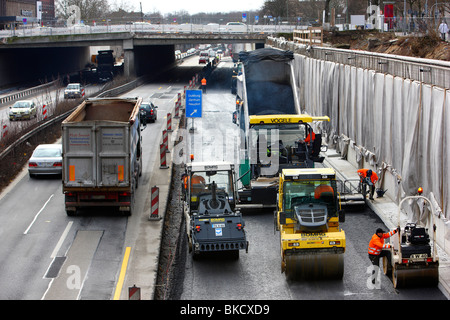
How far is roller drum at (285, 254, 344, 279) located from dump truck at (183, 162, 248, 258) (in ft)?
4.95

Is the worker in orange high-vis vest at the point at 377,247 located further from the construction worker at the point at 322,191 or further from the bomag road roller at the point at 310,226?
the construction worker at the point at 322,191

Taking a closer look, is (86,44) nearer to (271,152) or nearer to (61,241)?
(271,152)

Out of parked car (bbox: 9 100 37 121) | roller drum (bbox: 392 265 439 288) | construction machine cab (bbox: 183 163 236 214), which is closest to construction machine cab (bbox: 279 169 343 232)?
roller drum (bbox: 392 265 439 288)

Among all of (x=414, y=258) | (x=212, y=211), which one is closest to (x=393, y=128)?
(x=212, y=211)

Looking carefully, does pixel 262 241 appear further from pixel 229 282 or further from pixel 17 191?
pixel 17 191

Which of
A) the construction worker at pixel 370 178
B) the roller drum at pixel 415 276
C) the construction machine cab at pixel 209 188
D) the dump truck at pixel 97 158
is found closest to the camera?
the roller drum at pixel 415 276

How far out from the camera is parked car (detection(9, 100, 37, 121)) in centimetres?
4431

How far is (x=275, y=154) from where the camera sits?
70.7ft

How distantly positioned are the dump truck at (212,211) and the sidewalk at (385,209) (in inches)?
184

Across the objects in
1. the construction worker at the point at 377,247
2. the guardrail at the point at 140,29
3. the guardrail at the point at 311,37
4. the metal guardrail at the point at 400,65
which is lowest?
Result: the construction worker at the point at 377,247

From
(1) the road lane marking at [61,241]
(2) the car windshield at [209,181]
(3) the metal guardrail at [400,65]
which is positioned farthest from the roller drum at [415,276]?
(1) the road lane marking at [61,241]

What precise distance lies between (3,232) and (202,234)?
7.09 meters

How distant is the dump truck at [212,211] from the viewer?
1592 cm

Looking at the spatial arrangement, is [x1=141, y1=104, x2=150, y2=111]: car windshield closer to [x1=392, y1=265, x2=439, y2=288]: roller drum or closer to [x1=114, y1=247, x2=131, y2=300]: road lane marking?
[x1=114, y1=247, x2=131, y2=300]: road lane marking
